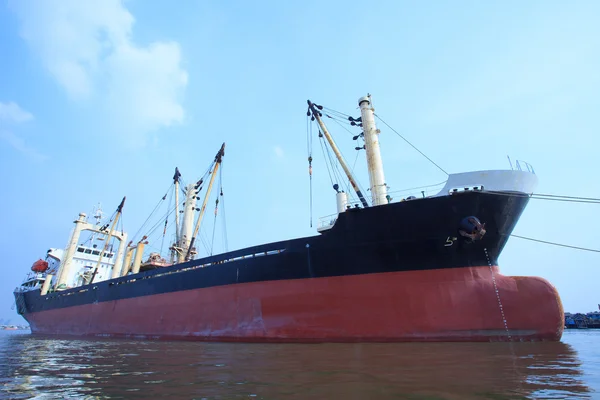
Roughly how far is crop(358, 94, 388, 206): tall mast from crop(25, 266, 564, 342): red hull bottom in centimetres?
382

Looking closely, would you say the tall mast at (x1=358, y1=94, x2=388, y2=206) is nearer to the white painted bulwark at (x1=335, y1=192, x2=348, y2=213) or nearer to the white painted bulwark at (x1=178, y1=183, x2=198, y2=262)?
the white painted bulwark at (x1=335, y1=192, x2=348, y2=213)

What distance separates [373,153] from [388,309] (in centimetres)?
665

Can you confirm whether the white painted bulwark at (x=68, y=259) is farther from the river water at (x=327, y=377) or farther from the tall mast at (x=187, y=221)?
the river water at (x=327, y=377)

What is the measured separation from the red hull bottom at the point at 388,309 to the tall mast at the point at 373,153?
3.82m

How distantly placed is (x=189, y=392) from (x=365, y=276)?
772cm

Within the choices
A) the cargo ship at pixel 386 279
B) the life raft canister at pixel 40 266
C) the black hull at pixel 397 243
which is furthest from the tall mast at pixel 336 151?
the life raft canister at pixel 40 266

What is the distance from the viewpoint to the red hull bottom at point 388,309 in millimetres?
9328

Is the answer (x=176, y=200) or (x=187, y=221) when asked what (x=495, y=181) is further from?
(x=176, y=200)

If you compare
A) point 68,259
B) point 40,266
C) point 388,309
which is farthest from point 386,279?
point 40,266

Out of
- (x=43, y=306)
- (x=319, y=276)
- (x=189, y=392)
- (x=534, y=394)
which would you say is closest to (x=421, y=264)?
(x=319, y=276)

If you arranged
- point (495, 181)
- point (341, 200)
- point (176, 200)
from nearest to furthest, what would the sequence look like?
point (495, 181)
point (341, 200)
point (176, 200)

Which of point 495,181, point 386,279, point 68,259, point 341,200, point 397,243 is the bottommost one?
point 386,279

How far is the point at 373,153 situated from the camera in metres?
13.8

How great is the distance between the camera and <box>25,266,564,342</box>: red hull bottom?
9328mm
